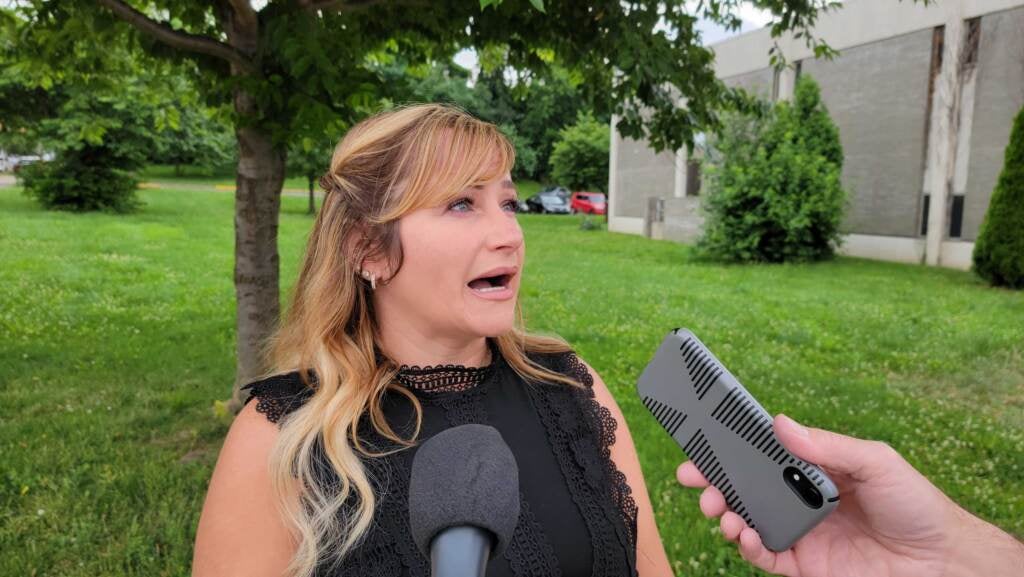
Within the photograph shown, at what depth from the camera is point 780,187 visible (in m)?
17.0

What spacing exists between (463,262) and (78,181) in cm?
2557

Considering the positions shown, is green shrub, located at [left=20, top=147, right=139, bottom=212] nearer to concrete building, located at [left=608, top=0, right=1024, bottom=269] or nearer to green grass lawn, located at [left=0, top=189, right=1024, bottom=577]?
green grass lawn, located at [left=0, top=189, right=1024, bottom=577]

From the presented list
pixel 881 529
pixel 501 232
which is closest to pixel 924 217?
pixel 881 529

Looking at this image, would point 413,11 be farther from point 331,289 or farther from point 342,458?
point 342,458

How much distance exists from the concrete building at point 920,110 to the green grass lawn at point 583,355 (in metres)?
2.31

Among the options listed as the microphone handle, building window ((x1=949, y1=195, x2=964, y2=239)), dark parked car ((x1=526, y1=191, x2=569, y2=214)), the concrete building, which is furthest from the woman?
dark parked car ((x1=526, y1=191, x2=569, y2=214))

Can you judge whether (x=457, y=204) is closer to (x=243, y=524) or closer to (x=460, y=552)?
(x=243, y=524)

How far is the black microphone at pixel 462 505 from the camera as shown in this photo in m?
0.78

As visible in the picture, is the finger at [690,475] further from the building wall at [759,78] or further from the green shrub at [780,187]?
the building wall at [759,78]

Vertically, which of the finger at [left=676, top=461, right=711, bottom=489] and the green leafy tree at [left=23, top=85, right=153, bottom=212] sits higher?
the green leafy tree at [left=23, top=85, right=153, bottom=212]

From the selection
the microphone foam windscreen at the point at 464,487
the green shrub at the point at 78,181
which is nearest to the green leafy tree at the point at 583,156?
the green shrub at the point at 78,181

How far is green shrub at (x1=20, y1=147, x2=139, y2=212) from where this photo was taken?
77.2 feet

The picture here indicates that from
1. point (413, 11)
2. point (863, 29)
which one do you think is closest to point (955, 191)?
point (863, 29)

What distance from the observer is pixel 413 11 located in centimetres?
500
